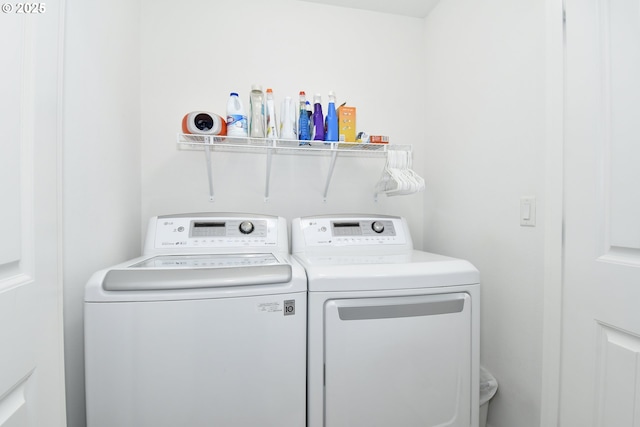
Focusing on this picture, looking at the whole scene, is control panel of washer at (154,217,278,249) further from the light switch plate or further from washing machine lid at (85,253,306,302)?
the light switch plate

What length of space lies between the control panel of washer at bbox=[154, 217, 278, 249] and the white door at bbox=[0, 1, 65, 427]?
688 millimetres

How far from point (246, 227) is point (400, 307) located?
844mm

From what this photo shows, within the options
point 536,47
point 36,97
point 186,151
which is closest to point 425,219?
point 536,47

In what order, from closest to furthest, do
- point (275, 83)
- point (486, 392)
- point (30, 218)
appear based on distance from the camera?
1. point (30, 218)
2. point (486, 392)
3. point (275, 83)

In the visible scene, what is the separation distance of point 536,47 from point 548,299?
1013 mm

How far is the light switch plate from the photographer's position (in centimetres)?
112

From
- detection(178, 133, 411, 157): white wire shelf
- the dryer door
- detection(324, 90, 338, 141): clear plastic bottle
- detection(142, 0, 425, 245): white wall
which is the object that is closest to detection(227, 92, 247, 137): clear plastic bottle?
detection(178, 133, 411, 157): white wire shelf

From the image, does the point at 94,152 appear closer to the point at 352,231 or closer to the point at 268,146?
the point at 268,146

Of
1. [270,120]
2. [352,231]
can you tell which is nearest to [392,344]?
[352,231]

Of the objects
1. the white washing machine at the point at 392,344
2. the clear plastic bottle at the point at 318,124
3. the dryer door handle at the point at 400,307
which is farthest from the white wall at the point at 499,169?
the clear plastic bottle at the point at 318,124

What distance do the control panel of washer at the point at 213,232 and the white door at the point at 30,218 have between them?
688 mm

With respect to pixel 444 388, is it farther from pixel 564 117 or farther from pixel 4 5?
pixel 4 5

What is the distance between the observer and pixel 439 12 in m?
1.74

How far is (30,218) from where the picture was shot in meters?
0.56
